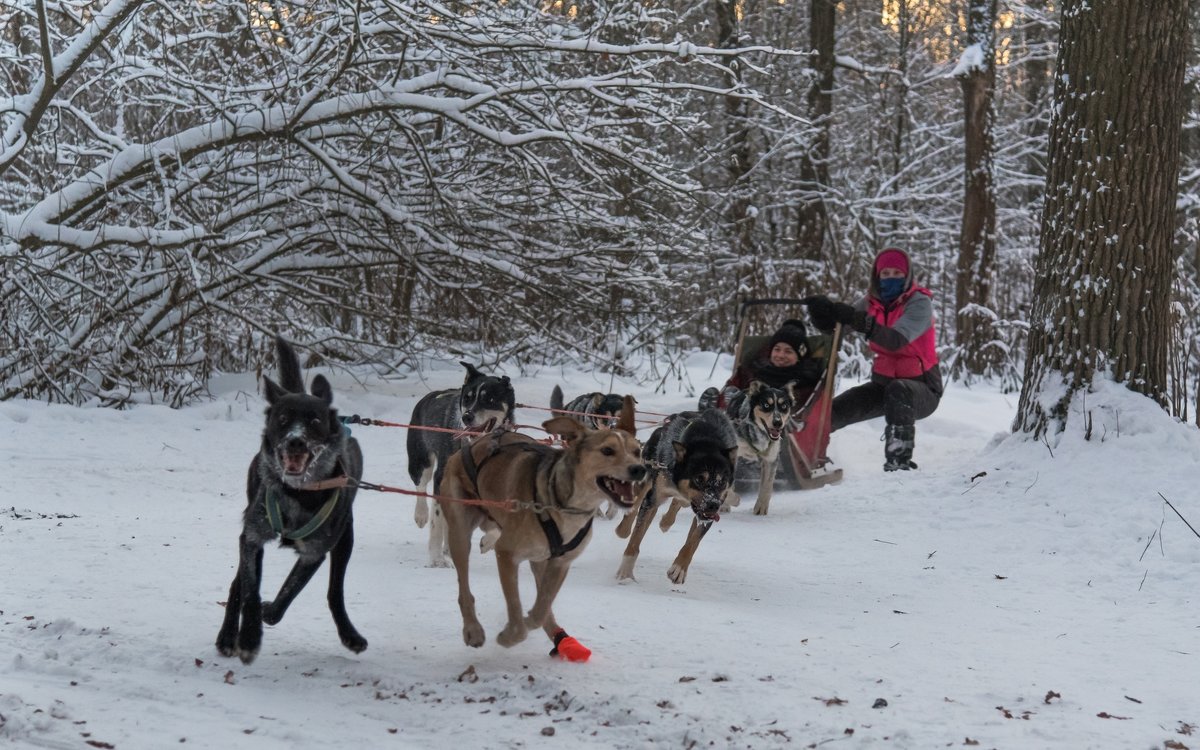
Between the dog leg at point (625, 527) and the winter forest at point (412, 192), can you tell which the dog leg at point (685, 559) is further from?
the winter forest at point (412, 192)

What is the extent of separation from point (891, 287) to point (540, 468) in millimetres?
5289

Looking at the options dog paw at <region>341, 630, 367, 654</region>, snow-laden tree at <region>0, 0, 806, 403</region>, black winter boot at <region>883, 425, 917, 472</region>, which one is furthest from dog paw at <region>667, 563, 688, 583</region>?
snow-laden tree at <region>0, 0, 806, 403</region>

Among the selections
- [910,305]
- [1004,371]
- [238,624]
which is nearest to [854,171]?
[1004,371]

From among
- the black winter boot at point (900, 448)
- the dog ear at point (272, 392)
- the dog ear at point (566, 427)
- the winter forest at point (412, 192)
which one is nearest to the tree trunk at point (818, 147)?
the winter forest at point (412, 192)

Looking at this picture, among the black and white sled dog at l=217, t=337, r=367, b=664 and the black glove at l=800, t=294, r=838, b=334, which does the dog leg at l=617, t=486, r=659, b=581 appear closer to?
the black and white sled dog at l=217, t=337, r=367, b=664

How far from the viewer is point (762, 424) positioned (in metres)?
7.57

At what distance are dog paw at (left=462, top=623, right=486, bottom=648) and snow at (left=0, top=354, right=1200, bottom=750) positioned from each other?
73 millimetres

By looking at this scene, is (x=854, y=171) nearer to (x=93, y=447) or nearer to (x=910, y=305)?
(x=910, y=305)

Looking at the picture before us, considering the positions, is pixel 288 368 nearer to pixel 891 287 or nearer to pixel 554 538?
pixel 554 538

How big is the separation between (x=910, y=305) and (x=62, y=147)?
23.8 feet

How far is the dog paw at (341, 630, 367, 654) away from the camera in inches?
162

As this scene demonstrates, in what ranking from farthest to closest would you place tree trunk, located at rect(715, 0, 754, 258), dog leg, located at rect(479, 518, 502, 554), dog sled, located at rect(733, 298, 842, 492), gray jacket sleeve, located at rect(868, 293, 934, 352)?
tree trunk, located at rect(715, 0, 754, 258) → gray jacket sleeve, located at rect(868, 293, 934, 352) → dog sled, located at rect(733, 298, 842, 492) → dog leg, located at rect(479, 518, 502, 554)

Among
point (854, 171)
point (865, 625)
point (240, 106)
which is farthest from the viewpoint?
point (854, 171)

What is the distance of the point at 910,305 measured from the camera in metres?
8.75
